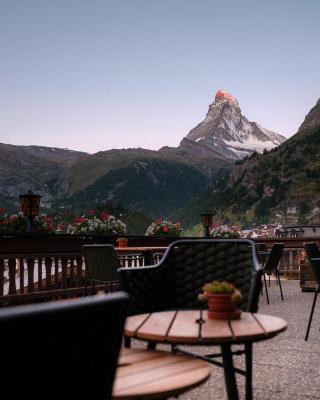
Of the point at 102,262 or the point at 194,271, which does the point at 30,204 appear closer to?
the point at 102,262

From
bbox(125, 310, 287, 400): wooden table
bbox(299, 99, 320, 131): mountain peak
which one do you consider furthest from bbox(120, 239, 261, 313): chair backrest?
bbox(299, 99, 320, 131): mountain peak

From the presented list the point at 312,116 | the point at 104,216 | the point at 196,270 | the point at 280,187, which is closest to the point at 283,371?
the point at 196,270

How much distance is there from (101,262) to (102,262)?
0.01 m

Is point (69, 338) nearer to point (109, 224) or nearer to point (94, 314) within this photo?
point (94, 314)

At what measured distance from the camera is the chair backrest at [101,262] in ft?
22.9

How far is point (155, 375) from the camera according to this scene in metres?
1.95

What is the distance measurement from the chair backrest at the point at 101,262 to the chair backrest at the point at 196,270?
3.13 metres

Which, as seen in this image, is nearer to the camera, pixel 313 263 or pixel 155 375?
pixel 155 375

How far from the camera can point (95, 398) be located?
4.04ft

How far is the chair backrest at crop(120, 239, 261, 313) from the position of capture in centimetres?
365

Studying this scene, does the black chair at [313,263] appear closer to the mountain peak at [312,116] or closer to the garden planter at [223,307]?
the garden planter at [223,307]

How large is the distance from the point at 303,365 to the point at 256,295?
5.30 ft

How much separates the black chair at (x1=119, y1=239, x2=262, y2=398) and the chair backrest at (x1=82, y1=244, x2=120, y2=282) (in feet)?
10.3

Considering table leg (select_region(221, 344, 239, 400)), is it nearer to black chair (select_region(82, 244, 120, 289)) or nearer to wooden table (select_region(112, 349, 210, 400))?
wooden table (select_region(112, 349, 210, 400))
